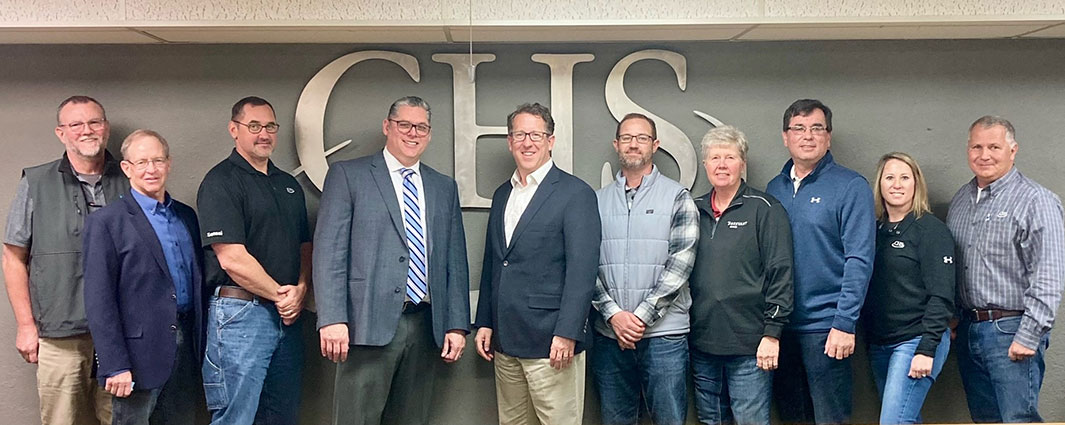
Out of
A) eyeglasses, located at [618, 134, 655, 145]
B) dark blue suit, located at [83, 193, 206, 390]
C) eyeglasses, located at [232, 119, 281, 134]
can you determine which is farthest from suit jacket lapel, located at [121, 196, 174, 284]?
eyeglasses, located at [618, 134, 655, 145]

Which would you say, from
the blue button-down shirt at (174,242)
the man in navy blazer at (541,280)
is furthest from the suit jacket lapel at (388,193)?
the blue button-down shirt at (174,242)

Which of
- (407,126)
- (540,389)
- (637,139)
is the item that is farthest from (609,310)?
(407,126)

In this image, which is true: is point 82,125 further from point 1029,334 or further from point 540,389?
point 1029,334

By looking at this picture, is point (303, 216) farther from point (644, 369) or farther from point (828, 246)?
point (828, 246)

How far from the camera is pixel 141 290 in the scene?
290 cm

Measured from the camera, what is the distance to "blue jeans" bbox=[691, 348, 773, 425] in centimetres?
308

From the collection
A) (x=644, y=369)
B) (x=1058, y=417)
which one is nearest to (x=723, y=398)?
(x=644, y=369)

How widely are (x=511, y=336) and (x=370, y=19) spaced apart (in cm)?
140

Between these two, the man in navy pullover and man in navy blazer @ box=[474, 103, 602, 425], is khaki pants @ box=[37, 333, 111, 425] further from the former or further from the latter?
the man in navy pullover

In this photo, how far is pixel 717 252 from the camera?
309 cm

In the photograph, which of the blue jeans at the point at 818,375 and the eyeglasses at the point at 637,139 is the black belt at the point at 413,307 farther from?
the blue jeans at the point at 818,375

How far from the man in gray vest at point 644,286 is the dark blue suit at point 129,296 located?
1.62 metres

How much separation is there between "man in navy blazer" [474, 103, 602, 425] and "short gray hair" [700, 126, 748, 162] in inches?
A: 20.1

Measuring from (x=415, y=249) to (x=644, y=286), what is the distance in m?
0.89
